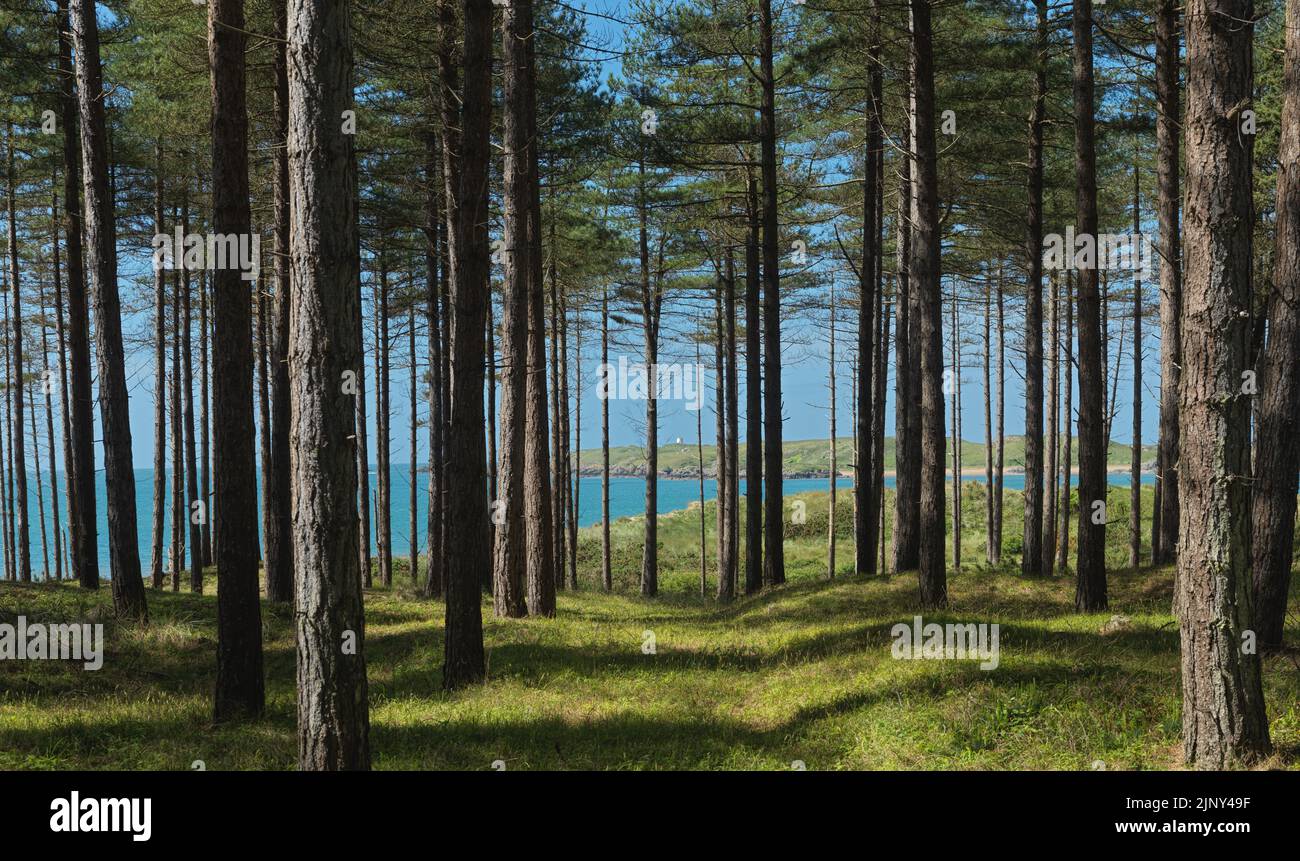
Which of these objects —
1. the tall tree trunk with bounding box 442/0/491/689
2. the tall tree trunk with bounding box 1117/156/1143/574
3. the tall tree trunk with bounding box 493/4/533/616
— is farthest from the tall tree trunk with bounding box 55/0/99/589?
the tall tree trunk with bounding box 1117/156/1143/574

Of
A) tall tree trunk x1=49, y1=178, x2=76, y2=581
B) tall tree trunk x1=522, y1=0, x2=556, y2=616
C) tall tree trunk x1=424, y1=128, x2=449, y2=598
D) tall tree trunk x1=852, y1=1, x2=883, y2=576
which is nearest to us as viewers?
tall tree trunk x1=522, y1=0, x2=556, y2=616

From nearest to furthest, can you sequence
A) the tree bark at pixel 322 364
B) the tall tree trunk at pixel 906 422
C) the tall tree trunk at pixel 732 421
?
the tree bark at pixel 322 364
the tall tree trunk at pixel 906 422
the tall tree trunk at pixel 732 421

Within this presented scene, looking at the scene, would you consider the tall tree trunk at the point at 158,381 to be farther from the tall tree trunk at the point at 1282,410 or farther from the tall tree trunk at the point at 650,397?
the tall tree trunk at the point at 1282,410

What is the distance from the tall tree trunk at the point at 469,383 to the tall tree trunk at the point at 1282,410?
8172 millimetres

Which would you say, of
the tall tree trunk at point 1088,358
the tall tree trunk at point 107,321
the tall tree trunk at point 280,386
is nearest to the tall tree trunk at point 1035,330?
the tall tree trunk at point 1088,358

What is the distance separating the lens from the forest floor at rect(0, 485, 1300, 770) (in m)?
6.78

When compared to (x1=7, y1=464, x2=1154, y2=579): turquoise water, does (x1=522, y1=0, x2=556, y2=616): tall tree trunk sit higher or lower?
higher

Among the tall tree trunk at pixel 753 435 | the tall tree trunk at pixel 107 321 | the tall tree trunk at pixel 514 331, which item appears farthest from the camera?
the tall tree trunk at pixel 753 435

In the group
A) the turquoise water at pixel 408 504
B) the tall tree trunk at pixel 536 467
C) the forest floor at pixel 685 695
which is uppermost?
the tall tree trunk at pixel 536 467

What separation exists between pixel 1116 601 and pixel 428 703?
11180mm

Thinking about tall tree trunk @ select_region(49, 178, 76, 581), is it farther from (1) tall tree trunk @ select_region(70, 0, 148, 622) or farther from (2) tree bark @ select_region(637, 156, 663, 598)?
(2) tree bark @ select_region(637, 156, 663, 598)

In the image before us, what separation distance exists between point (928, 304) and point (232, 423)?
9.55 meters

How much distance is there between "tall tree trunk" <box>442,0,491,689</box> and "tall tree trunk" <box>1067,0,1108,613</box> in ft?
28.1

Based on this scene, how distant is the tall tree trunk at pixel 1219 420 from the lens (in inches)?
237
